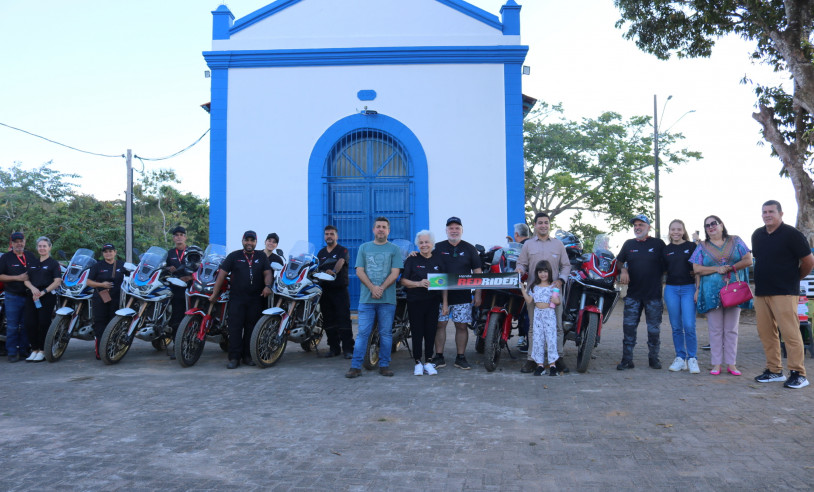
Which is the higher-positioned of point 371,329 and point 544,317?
point 544,317

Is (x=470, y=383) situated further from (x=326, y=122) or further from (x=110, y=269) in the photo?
(x=326, y=122)

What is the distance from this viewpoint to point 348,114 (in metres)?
14.8

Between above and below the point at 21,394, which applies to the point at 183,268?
above

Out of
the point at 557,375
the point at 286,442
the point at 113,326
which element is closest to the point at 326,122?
the point at 113,326

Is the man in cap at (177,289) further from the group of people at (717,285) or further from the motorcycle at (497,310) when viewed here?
the group of people at (717,285)

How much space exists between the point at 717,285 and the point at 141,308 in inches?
273

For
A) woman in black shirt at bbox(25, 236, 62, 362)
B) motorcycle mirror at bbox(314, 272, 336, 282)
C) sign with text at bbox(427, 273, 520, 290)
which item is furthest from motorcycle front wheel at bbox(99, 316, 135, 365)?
sign with text at bbox(427, 273, 520, 290)

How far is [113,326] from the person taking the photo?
7.94m

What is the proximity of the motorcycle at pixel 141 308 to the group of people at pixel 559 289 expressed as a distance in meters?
0.37

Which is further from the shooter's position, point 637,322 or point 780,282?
point 637,322

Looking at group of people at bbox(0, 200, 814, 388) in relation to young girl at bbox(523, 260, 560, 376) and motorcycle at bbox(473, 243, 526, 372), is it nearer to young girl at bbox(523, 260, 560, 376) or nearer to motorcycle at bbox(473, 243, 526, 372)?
young girl at bbox(523, 260, 560, 376)

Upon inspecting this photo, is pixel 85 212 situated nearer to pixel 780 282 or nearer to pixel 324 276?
pixel 324 276

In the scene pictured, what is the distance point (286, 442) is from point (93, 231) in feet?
84.5

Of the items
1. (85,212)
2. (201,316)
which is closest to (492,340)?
(201,316)
